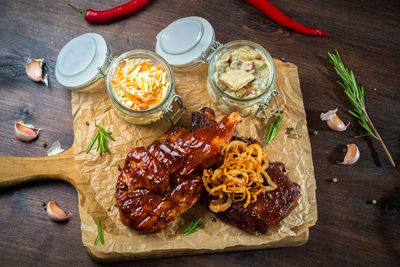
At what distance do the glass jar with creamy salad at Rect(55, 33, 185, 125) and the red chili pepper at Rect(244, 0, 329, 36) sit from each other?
5.60 ft

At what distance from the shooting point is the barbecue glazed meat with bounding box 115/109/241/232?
3582 millimetres

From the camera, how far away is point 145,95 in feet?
12.4

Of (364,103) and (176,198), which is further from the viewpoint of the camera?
(364,103)

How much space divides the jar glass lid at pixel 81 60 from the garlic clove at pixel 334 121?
2.88 metres

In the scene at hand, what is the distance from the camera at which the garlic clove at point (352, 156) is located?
168 inches

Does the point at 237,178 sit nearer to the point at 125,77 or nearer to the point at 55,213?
the point at 125,77

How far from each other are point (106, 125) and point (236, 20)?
7.37ft

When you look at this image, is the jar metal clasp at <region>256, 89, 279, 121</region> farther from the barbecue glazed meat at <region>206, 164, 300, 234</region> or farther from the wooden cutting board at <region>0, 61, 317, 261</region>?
the barbecue glazed meat at <region>206, 164, 300, 234</region>

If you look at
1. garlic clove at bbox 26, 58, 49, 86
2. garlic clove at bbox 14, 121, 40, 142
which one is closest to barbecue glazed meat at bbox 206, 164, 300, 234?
garlic clove at bbox 14, 121, 40, 142

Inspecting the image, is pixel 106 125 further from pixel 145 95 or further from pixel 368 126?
pixel 368 126

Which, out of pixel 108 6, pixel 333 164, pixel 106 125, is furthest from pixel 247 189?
pixel 108 6

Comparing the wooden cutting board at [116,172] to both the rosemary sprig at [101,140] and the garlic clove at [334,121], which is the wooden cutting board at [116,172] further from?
the garlic clove at [334,121]

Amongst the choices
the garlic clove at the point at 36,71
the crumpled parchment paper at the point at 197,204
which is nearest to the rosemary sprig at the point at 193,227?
the crumpled parchment paper at the point at 197,204

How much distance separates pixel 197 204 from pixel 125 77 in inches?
66.4
